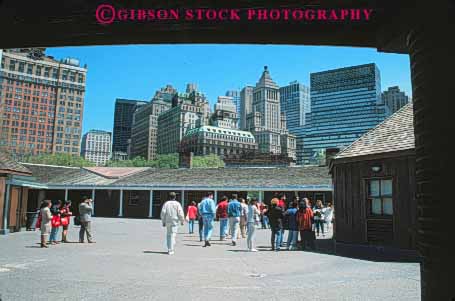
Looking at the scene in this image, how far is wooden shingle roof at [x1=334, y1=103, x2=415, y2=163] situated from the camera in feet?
41.5

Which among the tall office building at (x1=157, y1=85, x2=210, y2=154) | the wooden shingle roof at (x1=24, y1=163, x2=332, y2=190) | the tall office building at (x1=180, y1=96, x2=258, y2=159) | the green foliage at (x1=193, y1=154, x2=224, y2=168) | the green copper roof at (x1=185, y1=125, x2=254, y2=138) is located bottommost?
the wooden shingle roof at (x1=24, y1=163, x2=332, y2=190)

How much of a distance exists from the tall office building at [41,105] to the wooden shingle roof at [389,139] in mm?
125651

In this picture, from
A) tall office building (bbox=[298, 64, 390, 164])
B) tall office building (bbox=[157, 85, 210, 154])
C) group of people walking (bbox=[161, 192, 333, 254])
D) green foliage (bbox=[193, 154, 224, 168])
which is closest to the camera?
group of people walking (bbox=[161, 192, 333, 254])

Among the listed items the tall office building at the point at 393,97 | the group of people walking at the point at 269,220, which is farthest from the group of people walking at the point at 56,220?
the tall office building at the point at 393,97

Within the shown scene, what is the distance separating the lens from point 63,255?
1080 cm

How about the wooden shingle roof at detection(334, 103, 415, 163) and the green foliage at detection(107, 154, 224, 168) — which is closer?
the wooden shingle roof at detection(334, 103, 415, 163)

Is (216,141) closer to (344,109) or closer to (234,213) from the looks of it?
(344,109)

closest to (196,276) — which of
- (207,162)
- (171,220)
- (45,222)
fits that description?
(171,220)

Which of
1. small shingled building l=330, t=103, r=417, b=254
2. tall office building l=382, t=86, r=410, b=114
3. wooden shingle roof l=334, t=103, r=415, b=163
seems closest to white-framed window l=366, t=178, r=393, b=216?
small shingled building l=330, t=103, r=417, b=254

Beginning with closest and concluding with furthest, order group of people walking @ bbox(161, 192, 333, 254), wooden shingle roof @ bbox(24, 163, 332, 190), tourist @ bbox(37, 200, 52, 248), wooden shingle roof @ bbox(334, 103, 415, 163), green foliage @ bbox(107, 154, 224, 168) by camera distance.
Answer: group of people walking @ bbox(161, 192, 333, 254), wooden shingle roof @ bbox(334, 103, 415, 163), tourist @ bbox(37, 200, 52, 248), wooden shingle roof @ bbox(24, 163, 332, 190), green foliage @ bbox(107, 154, 224, 168)

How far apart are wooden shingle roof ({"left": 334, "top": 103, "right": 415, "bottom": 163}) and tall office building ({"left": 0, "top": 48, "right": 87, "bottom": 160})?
125651 mm

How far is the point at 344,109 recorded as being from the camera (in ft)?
608

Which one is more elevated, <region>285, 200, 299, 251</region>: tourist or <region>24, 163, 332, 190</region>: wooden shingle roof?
<region>24, 163, 332, 190</region>: wooden shingle roof

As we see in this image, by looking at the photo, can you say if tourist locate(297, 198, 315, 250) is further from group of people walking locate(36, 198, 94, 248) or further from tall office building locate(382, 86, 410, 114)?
tall office building locate(382, 86, 410, 114)
